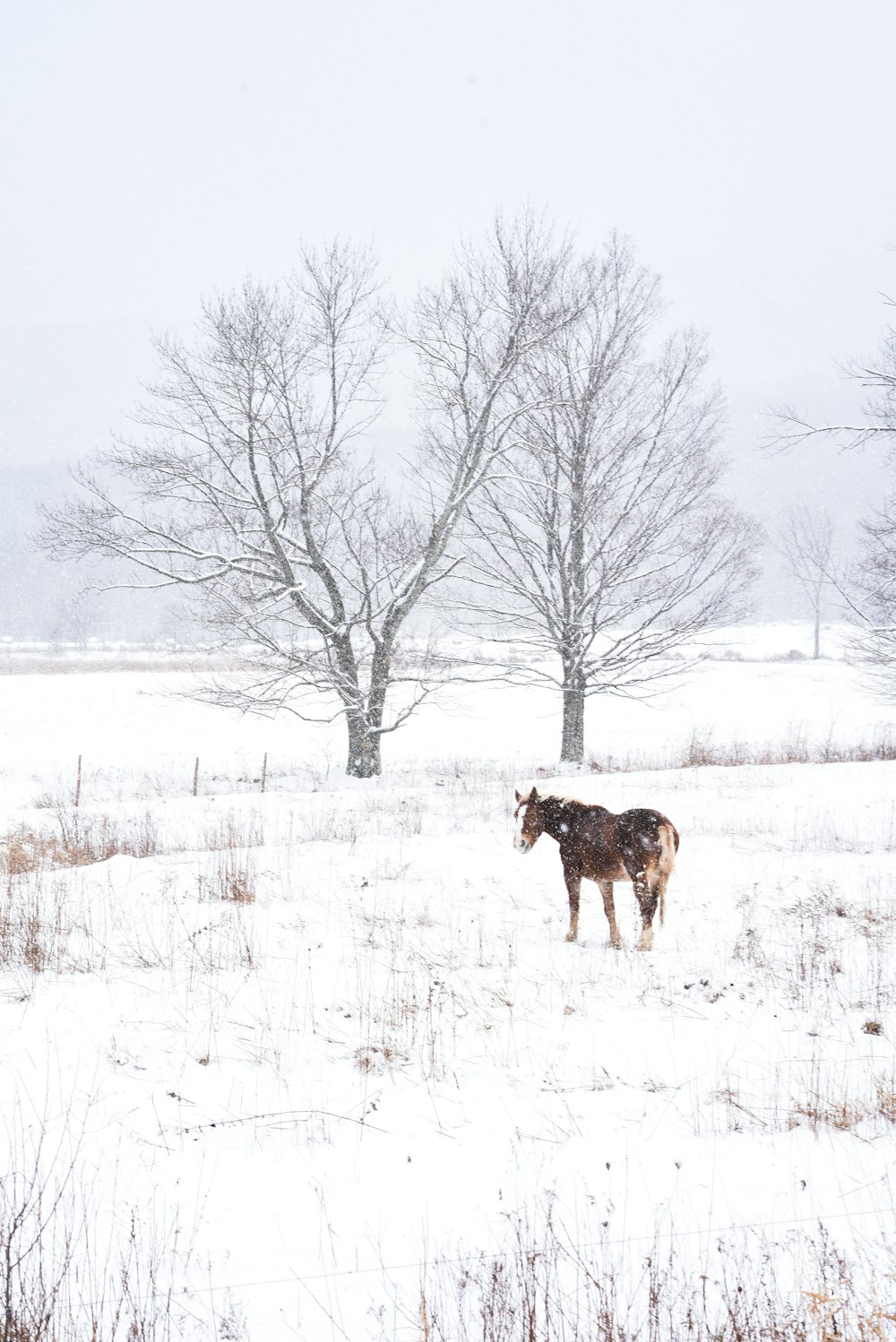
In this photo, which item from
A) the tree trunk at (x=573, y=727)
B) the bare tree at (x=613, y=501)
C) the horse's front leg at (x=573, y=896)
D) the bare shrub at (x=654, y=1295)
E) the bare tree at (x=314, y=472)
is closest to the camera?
the bare shrub at (x=654, y=1295)

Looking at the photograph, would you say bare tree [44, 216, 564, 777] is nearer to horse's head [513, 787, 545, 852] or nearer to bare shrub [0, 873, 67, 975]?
bare shrub [0, 873, 67, 975]

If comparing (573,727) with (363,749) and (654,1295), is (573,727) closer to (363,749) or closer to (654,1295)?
(363,749)

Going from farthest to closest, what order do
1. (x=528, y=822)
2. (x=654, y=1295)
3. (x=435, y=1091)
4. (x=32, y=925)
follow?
1. (x=528, y=822)
2. (x=32, y=925)
3. (x=435, y=1091)
4. (x=654, y=1295)

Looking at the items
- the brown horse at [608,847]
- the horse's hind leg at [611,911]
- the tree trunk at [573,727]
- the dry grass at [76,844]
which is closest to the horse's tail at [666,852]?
the brown horse at [608,847]

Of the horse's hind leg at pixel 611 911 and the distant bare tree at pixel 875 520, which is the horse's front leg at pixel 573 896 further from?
the distant bare tree at pixel 875 520

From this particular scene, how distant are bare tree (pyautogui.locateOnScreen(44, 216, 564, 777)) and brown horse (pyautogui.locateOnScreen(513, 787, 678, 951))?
9.46m

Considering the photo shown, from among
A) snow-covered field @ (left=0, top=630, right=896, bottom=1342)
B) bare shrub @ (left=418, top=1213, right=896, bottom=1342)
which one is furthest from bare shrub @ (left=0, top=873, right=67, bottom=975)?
bare shrub @ (left=418, top=1213, right=896, bottom=1342)

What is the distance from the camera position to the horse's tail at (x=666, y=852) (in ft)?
20.8

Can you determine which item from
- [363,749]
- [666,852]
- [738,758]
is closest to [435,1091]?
[666,852]

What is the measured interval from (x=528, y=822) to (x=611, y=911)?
1017 millimetres

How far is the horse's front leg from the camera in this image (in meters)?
6.46

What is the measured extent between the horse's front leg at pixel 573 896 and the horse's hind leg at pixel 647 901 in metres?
0.55

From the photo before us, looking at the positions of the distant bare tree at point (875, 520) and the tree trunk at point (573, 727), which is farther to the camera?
the tree trunk at point (573, 727)

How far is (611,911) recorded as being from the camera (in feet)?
20.9
